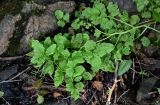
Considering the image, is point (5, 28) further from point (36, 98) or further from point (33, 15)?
point (36, 98)

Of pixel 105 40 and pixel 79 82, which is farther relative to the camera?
pixel 105 40

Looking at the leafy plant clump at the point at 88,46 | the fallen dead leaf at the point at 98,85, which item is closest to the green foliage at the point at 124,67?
the leafy plant clump at the point at 88,46

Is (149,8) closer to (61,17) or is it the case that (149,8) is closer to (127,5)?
(127,5)

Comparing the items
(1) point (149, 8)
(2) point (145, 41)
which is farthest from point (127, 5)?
(2) point (145, 41)

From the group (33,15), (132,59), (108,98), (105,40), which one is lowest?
(108,98)

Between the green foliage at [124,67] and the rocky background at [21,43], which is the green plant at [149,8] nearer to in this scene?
the rocky background at [21,43]

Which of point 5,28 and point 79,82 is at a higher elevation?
point 5,28

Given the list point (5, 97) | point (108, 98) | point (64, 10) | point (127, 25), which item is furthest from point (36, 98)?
point (127, 25)
